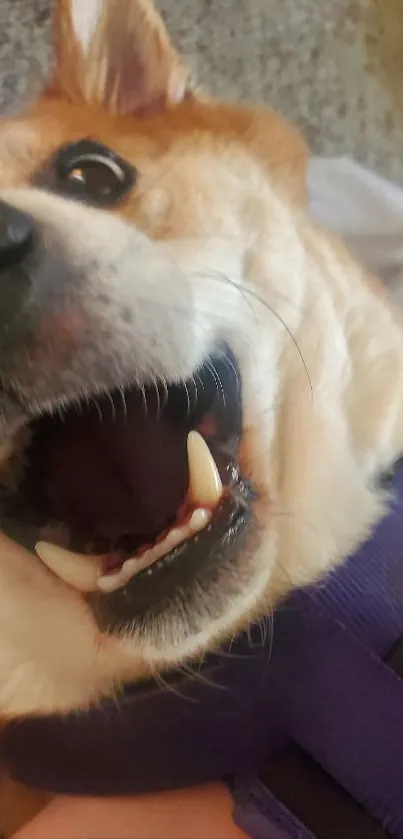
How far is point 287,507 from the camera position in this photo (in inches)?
22.8

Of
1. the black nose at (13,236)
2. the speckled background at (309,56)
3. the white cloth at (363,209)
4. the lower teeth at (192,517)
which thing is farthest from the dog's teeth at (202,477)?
the speckled background at (309,56)

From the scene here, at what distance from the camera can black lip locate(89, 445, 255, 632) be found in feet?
1.59

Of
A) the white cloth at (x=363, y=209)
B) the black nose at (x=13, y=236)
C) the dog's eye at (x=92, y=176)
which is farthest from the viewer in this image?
the white cloth at (x=363, y=209)

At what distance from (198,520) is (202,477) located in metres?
0.02

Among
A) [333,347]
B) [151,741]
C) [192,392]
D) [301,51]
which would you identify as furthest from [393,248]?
[151,741]

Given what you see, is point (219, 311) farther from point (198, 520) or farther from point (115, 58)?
point (115, 58)

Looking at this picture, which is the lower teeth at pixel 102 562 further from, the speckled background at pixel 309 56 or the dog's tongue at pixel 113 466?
the speckled background at pixel 309 56

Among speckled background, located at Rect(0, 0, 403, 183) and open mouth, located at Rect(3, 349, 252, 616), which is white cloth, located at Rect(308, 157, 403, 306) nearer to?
speckled background, located at Rect(0, 0, 403, 183)

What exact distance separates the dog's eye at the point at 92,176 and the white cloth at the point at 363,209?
1.47 feet

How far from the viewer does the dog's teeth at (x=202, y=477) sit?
0.49 meters

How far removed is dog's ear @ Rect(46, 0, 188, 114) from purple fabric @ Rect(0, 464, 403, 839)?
1.30 ft

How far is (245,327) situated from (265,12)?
2.60 ft

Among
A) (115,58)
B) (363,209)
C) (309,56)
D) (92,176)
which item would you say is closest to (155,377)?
(92,176)

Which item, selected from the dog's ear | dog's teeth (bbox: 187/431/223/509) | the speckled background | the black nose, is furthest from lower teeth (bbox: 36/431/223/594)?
the speckled background
